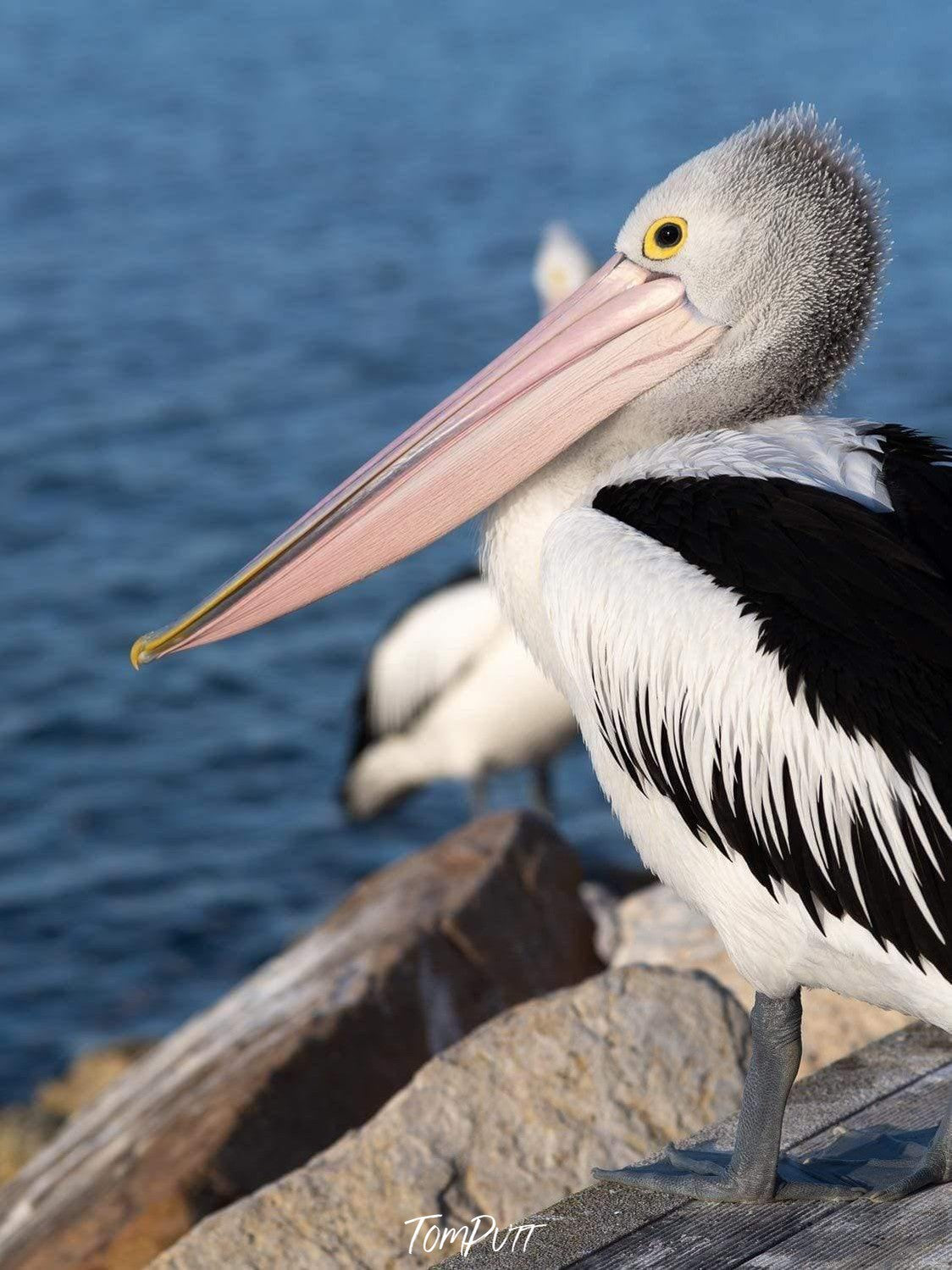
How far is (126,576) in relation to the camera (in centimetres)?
1008

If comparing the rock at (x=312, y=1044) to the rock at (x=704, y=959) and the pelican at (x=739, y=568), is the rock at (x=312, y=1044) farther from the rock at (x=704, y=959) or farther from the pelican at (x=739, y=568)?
the pelican at (x=739, y=568)

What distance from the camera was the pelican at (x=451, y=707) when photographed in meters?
7.85

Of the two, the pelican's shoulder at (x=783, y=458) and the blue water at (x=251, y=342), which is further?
the blue water at (x=251, y=342)

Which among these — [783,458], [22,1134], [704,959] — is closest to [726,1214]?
[783,458]

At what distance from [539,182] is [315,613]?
7341 mm

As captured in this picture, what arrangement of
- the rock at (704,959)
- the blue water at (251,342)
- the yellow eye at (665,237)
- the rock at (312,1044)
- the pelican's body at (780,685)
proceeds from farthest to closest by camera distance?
the blue water at (251,342) → the rock at (704,959) → the rock at (312,1044) → the yellow eye at (665,237) → the pelican's body at (780,685)

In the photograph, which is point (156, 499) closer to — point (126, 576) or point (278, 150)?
point (126, 576)

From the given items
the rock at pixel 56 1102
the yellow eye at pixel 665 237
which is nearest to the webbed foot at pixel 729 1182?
the yellow eye at pixel 665 237

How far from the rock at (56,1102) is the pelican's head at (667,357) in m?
3.42

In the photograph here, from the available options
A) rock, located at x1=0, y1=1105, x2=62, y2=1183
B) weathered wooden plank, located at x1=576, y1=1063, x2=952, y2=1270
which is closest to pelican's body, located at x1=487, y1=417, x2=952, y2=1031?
weathered wooden plank, located at x1=576, y1=1063, x2=952, y2=1270

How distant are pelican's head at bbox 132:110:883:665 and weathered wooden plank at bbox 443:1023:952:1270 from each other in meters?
1.11

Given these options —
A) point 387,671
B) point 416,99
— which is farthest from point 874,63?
point 387,671

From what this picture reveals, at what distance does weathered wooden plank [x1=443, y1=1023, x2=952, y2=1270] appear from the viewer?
8.55ft

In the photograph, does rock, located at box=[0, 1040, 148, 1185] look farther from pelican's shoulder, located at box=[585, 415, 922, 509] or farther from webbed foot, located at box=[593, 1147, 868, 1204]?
pelican's shoulder, located at box=[585, 415, 922, 509]
